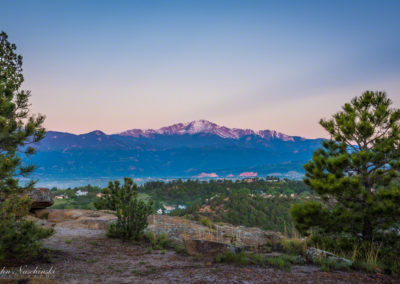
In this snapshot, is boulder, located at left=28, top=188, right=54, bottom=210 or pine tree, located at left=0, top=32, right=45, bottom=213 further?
boulder, located at left=28, top=188, right=54, bottom=210

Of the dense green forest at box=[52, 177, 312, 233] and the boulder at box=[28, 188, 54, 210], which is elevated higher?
the boulder at box=[28, 188, 54, 210]

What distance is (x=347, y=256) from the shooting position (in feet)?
27.1

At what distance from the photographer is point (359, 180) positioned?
341 inches

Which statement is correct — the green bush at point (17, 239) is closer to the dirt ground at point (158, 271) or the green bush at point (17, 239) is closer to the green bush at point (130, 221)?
the dirt ground at point (158, 271)

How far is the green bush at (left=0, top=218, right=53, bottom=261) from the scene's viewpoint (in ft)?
20.0

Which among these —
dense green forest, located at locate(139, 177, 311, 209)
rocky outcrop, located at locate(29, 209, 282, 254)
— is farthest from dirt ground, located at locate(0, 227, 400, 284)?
dense green forest, located at locate(139, 177, 311, 209)

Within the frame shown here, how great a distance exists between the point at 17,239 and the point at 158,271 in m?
3.67

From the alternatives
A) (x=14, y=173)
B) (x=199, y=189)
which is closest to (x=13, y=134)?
(x=14, y=173)

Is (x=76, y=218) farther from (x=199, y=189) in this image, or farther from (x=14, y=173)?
(x=199, y=189)

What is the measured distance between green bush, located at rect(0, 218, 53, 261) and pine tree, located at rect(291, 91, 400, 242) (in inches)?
324

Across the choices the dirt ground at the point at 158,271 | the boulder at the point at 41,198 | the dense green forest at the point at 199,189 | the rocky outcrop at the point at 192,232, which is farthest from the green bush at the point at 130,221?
the dense green forest at the point at 199,189

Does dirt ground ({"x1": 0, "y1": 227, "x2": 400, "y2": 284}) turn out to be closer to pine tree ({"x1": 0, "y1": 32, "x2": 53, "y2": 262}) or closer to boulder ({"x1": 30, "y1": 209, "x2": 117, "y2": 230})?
pine tree ({"x1": 0, "y1": 32, "x2": 53, "y2": 262})

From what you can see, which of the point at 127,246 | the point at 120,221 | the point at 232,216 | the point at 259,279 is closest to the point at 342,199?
the point at 259,279

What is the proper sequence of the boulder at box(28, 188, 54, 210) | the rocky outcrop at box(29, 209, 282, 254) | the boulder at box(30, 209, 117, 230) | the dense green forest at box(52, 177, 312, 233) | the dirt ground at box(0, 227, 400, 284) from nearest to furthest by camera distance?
the dirt ground at box(0, 227, 400, 284)
the rocky outcrop at box(29, 209, 282, 254)
the boulder at box(30, 209, 117, 230)
the boulder at box(28, 188, 54, 210)
the dense green forest at box(52, 177, 312, 233)
